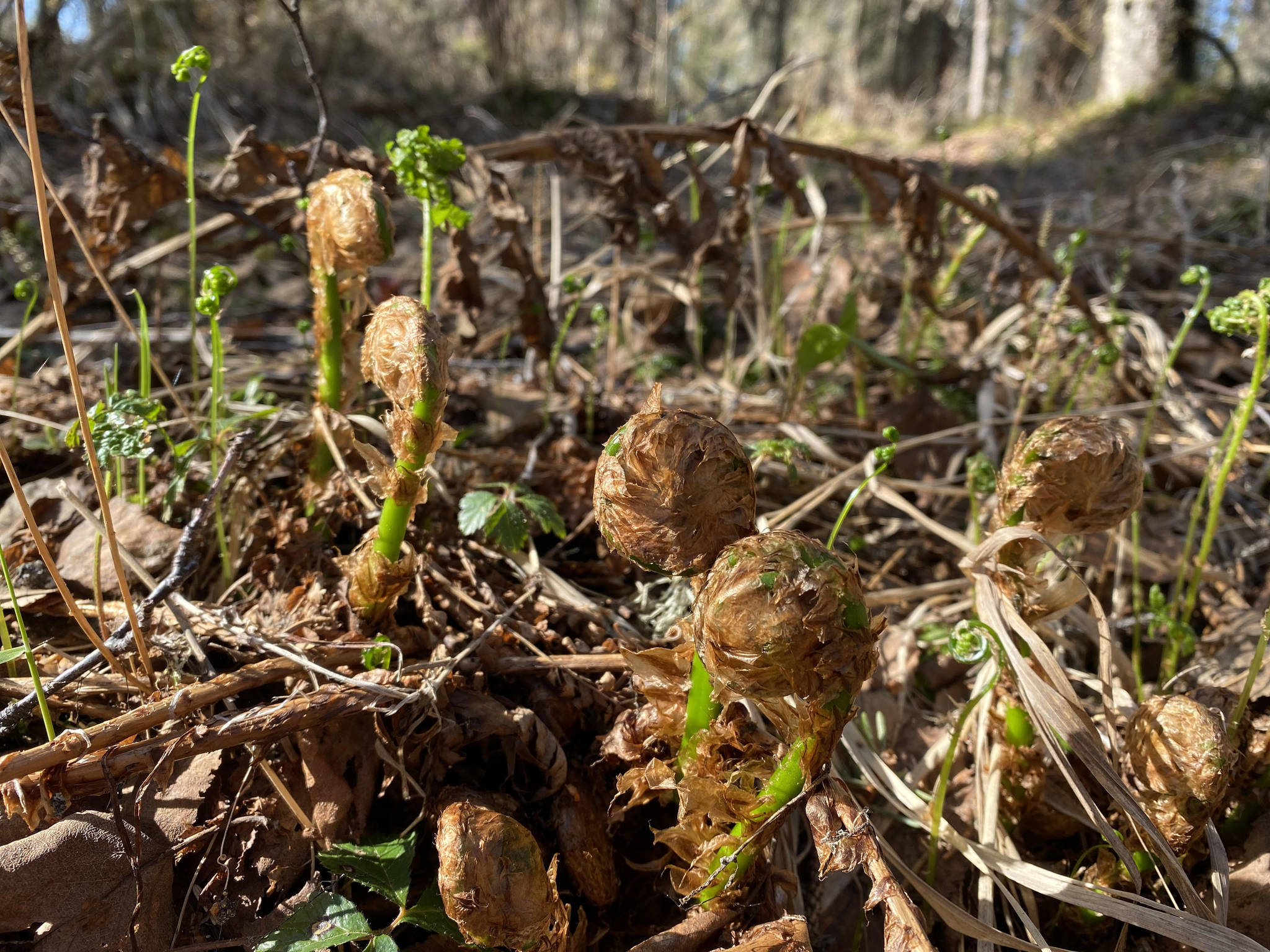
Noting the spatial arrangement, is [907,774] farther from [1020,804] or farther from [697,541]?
[697,541]

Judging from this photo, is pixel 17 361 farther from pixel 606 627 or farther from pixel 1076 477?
pixel 1076 477

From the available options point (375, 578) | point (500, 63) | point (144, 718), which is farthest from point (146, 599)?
point (500, 63)

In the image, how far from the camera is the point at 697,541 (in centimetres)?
106

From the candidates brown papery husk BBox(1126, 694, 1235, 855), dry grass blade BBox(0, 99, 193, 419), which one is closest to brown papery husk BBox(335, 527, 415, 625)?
dry grass blade BBox(0, 99, 193, 419)

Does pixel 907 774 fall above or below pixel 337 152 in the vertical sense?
below

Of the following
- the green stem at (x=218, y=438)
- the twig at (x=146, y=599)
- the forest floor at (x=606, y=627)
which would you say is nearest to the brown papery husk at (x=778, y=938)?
the forest floor at (x=606, y=627)

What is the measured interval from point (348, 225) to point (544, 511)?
701 mm

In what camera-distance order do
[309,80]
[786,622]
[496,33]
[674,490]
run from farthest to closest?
[496,33] < [309,80] < [674,490] < [786,622]

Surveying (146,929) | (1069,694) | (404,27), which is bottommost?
(146,929)

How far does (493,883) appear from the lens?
1125 millimetres

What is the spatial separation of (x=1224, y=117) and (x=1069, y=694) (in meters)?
7.95

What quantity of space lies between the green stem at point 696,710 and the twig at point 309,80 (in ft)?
6.07

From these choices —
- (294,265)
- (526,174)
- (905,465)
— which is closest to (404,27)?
(526,174)

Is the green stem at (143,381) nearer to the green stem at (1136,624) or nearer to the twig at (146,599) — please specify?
the twig at (146,599)
